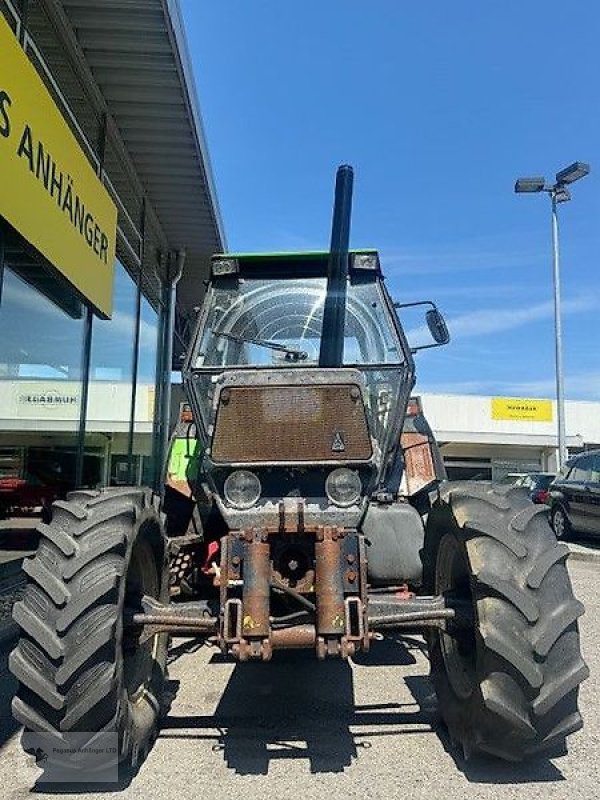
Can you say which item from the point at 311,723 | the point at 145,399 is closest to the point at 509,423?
the point at 145,399

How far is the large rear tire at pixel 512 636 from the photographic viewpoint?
120 inches

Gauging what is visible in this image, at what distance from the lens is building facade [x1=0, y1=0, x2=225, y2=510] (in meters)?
5.89

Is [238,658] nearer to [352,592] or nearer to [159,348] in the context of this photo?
[352,592]

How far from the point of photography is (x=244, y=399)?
148 inches

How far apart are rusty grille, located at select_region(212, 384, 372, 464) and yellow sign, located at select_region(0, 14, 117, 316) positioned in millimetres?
2511

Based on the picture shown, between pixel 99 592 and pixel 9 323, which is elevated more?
pixel 9 323

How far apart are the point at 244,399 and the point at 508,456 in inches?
1310

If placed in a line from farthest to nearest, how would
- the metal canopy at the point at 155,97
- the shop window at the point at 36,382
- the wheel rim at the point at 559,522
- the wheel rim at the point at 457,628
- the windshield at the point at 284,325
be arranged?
1. the wheel rim at the point at 559,522
2. the metal canopy at the point at 155,97
3. the shop window at the point at 36,382
4. the windshield at the point at 284,325
5. the wheel rim at the point at 457,628

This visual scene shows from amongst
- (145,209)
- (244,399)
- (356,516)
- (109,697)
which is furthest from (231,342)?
(145,209)

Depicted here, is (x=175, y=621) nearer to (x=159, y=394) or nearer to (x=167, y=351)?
(x=159, y=394)

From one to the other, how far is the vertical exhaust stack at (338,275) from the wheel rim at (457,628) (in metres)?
1.42

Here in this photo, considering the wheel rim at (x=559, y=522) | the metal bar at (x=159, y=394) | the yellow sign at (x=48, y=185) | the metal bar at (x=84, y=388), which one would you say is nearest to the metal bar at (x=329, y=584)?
the yellow sign at (x=48, y=185)

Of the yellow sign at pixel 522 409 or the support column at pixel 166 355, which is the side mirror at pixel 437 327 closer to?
the support column at pixel 166 355

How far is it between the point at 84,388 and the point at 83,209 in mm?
2219
